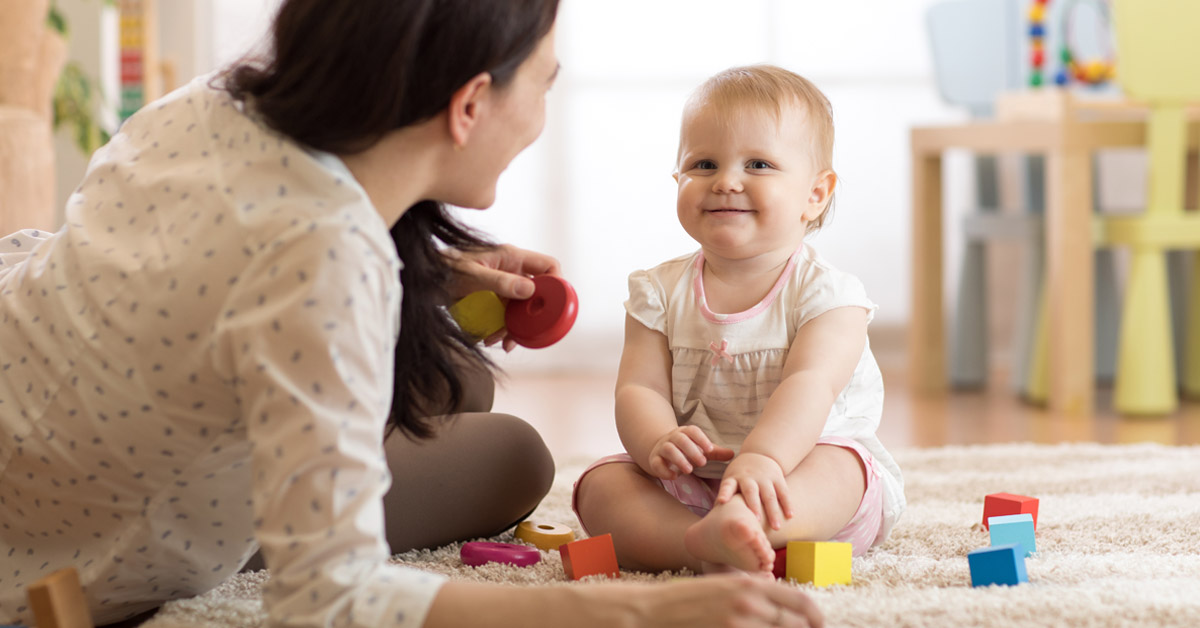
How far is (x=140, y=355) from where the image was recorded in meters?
0.72

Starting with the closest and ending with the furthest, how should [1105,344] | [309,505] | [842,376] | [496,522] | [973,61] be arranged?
[309,505] < [842,376] < [496,522] < [1105,344] < [973,61]

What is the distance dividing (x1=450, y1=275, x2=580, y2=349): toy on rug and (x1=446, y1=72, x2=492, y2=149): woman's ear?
25cm

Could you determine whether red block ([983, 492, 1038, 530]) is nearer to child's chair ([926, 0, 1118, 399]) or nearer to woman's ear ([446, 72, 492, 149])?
woman's ear ([446, 72, 492, 149])

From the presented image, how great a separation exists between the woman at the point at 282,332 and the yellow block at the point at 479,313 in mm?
96

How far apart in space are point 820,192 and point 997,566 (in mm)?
384

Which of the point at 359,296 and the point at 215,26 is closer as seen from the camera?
the point at 359,296

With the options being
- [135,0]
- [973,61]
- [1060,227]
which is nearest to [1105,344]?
[1060,227]

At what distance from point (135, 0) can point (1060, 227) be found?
7.35 ft

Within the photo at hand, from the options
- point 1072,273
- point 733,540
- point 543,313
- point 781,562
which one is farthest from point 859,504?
point 1072,273

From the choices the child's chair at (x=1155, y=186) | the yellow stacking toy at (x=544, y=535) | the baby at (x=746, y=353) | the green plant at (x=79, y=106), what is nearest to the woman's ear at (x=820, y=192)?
the baby at (x=746, y=353)

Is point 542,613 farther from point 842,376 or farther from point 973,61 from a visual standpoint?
point 973,61

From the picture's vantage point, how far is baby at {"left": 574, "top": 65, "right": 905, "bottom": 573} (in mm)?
993

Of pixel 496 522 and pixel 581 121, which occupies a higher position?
pixel 581 121

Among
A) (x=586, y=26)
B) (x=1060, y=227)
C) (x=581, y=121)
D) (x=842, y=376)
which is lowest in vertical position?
(x=842, y=376)
